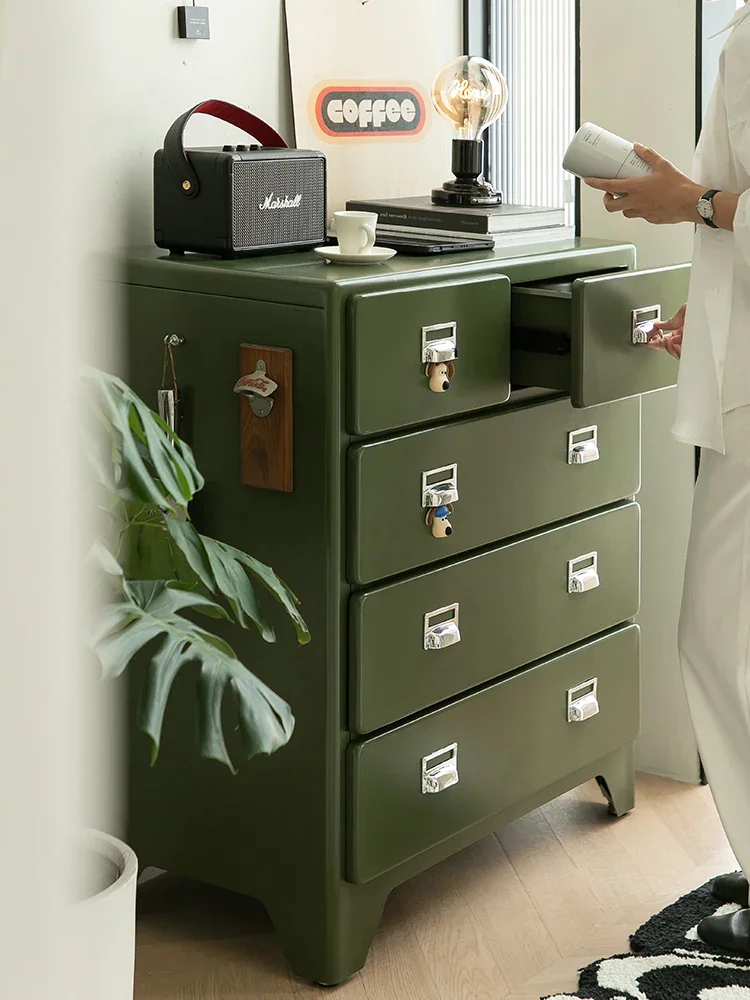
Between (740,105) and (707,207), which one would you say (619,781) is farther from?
(740,105)

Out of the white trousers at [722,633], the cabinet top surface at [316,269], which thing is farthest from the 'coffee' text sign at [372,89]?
the white trousers at [722,633]

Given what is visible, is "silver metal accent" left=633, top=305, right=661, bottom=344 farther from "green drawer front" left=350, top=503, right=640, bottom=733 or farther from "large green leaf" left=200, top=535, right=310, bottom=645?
"large green leaf" left=200, top=535, right=310, bottom=645

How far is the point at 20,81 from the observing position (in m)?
0.20

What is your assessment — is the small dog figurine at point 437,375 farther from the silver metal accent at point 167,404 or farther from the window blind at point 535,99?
the window blind at point 535,99

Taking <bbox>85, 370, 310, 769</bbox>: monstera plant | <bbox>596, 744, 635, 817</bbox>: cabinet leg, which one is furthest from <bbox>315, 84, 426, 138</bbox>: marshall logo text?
<bbox>596, 744, 635, 817</bbox>: cabinet leg

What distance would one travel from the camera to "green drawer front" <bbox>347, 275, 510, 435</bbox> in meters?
1.59

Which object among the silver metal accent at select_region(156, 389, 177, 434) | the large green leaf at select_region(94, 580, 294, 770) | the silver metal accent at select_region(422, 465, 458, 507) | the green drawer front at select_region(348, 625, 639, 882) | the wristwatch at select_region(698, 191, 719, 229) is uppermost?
the wristwatch at select_region(698, 191, 719, 229)

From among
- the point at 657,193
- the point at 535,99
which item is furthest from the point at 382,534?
the point at 535,99

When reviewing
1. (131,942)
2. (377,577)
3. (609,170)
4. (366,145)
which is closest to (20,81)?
(131,942)

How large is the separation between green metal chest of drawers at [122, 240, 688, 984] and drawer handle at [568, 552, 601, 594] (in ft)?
0.12

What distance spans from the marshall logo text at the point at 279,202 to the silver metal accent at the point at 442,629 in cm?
63

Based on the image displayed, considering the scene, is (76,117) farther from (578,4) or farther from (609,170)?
(578,4)

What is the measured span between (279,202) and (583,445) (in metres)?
0.63

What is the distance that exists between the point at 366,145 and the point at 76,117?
7.06 feet
